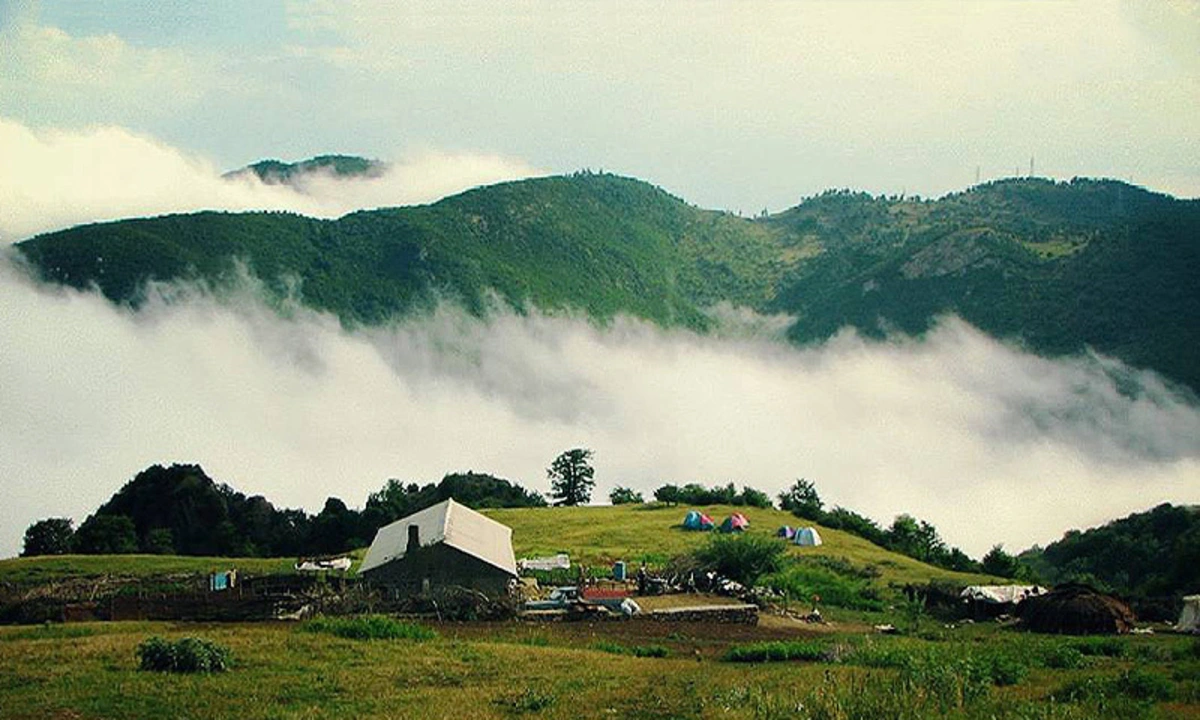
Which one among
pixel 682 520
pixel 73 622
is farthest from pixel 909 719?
pixel 682 520

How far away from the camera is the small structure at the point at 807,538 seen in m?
74.5

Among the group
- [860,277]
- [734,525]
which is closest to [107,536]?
[734,525]

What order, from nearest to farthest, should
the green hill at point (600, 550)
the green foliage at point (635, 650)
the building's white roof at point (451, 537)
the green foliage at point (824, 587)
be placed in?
the green foliage at point (635, 650), the building's white roof at point (451, 537), the green foliage at point (824, 587), the green hill at point (600, 550)

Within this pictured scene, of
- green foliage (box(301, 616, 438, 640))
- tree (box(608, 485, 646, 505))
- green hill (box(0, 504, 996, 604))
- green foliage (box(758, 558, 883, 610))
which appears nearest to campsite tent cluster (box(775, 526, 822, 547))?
green hill (box(0, 504, 996, 604))

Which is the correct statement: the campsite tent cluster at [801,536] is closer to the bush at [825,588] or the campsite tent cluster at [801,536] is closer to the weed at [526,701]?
the bush at [825,588]

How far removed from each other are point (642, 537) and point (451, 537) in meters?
31.7

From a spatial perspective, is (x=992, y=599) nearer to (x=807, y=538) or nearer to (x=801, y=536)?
(x=807, y=538)

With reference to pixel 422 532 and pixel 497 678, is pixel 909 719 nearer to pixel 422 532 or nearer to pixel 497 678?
pixel 497 678

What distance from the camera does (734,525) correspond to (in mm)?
77438

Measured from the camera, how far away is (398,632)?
94.4ft

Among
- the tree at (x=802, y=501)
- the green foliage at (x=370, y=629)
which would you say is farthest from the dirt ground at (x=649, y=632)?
the tree at (x=802, y=501)

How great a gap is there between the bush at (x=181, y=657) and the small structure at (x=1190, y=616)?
111ft

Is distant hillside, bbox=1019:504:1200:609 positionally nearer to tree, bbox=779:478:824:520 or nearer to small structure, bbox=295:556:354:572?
tree, bbox=779:478:824:520

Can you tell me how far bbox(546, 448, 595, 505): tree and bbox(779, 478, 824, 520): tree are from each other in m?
21.5
